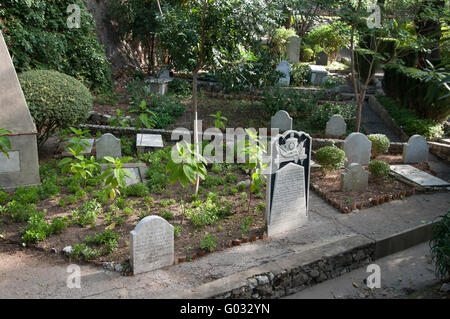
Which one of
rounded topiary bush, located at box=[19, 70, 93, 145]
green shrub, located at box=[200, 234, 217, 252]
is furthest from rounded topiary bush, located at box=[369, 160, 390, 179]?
rounded topiary bush, located at box=[19, 70, 93, 145]

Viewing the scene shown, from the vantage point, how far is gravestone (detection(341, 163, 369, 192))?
7.80 m

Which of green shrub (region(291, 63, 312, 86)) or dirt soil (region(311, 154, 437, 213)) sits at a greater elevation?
green shrub (region(291, 63, 312, 86))

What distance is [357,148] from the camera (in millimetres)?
8938

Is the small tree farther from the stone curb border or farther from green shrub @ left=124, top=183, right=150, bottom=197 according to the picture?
the stone curb border

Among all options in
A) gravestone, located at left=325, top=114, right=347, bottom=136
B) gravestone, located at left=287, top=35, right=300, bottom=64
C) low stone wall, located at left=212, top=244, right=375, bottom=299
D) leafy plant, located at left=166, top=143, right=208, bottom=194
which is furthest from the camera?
gravestone, located at left=287, top=35, right=300, bottom=64

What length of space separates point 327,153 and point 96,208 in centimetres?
432

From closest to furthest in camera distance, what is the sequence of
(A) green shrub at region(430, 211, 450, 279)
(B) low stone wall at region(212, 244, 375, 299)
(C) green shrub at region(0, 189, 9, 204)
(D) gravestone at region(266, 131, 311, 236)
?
(A) green shrub at region(430, 211, 450, 279), (B) low stone wall at region(212, 244, 375, 299), (D) gravestone at region(266, 131, 311, 236), (C) green shrub at region(0, 189, 9, 204)

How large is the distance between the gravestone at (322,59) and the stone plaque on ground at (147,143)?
10.3 m

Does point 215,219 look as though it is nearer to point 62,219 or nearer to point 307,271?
point 307,271

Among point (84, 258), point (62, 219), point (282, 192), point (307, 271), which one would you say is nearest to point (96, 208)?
point (62, 219)

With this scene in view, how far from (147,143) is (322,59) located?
10.8m

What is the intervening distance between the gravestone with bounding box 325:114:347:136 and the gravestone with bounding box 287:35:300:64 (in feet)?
22.0

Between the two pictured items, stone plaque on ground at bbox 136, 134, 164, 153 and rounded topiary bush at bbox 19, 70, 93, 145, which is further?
stone plaque on ground at bbox 136, 134, 164, 153

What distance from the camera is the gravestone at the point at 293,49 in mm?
16641
